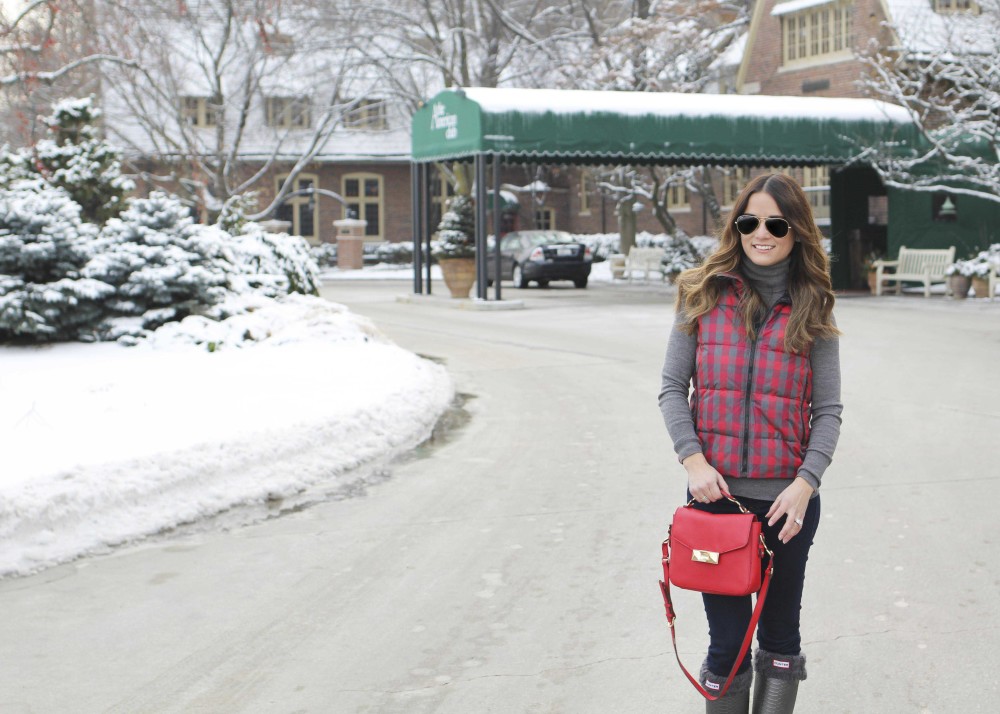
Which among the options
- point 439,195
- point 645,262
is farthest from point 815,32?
point 439,195

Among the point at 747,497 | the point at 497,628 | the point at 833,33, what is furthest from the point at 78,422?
the point at 833,33

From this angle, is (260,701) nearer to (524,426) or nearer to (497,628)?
(497,628)

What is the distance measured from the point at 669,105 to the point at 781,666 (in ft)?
71.4

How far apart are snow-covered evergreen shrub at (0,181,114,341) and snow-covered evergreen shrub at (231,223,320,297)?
244 centimetres

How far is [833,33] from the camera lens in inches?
1383

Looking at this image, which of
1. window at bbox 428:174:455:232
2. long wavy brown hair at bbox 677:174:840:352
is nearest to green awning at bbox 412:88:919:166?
long wavy brown hair at bbox 677:174:840:352

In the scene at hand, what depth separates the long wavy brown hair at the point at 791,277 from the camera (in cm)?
337

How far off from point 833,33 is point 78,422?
30.8 metres

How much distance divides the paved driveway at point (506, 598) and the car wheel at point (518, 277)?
21071 millimetres

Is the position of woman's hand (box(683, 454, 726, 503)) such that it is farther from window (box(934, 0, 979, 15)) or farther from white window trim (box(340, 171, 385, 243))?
white window trim (box(340, 171, 385, 243))

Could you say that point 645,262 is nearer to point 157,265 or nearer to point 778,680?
point 157,265

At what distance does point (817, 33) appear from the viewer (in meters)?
36.0

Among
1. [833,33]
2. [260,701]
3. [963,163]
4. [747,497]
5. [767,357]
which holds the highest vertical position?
[833,33]

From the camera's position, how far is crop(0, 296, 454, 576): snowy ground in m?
6.57
